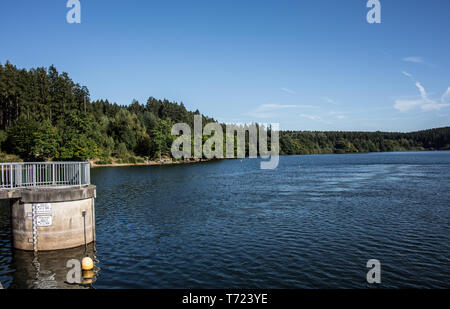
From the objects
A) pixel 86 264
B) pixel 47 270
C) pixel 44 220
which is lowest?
pixel 47 270

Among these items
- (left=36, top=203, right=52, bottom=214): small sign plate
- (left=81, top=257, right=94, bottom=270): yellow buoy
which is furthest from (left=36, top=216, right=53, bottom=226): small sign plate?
(left=81, top=257, right=94, bottom=270): yellow buoy

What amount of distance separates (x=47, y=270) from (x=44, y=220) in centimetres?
331

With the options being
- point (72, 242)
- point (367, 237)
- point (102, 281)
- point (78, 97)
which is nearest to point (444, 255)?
point (367, 237)

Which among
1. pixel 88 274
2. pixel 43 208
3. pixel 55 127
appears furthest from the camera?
pixel 55 127

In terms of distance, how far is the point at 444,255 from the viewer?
20.9 meters

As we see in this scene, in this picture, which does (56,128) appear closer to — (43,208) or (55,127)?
(55,127)

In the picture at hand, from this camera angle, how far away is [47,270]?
59.5ft

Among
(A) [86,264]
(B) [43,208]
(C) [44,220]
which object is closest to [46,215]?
(C) [44,220]

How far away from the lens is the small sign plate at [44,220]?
66.2 ft

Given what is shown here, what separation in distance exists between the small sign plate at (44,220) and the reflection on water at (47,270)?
1.72 m

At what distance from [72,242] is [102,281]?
197 inches

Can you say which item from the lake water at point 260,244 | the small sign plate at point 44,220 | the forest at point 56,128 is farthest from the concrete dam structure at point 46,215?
the forest at point 56,128

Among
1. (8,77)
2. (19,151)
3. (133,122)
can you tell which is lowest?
(19,151)
